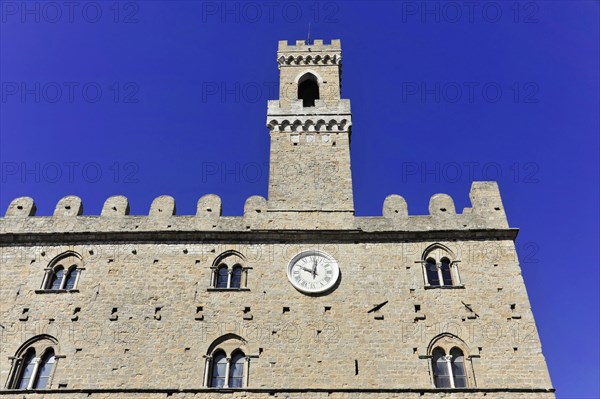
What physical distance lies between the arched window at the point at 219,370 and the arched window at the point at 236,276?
6.92 ft

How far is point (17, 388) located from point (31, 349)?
105 cm

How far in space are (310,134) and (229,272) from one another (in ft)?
19.7

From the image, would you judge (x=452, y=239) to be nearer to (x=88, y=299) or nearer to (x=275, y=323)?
(x=275, y=323)

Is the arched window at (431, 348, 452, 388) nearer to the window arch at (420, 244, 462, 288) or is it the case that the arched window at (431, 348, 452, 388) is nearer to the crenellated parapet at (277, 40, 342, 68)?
the window arch at (420, 244, 462, 288)

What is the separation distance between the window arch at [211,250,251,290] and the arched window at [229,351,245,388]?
2.00 m

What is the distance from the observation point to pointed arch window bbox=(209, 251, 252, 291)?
52.5 ft

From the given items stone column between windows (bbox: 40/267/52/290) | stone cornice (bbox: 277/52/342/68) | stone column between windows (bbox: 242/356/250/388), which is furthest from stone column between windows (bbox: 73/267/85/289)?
stone cornice (bbox: 277/52/342/68)

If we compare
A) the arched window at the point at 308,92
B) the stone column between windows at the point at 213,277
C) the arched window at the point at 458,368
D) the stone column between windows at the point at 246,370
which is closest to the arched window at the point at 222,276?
the stone column between windows at the point at 213,277

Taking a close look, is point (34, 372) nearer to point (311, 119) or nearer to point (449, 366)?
point (449, 366)

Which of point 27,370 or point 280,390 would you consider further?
point 27,370

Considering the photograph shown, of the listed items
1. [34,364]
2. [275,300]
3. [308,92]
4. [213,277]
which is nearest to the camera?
[34,364]

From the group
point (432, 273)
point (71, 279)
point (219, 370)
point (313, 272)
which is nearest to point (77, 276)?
point (71, 279)

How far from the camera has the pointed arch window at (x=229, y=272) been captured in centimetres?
1600

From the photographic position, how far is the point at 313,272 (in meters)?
16.0
